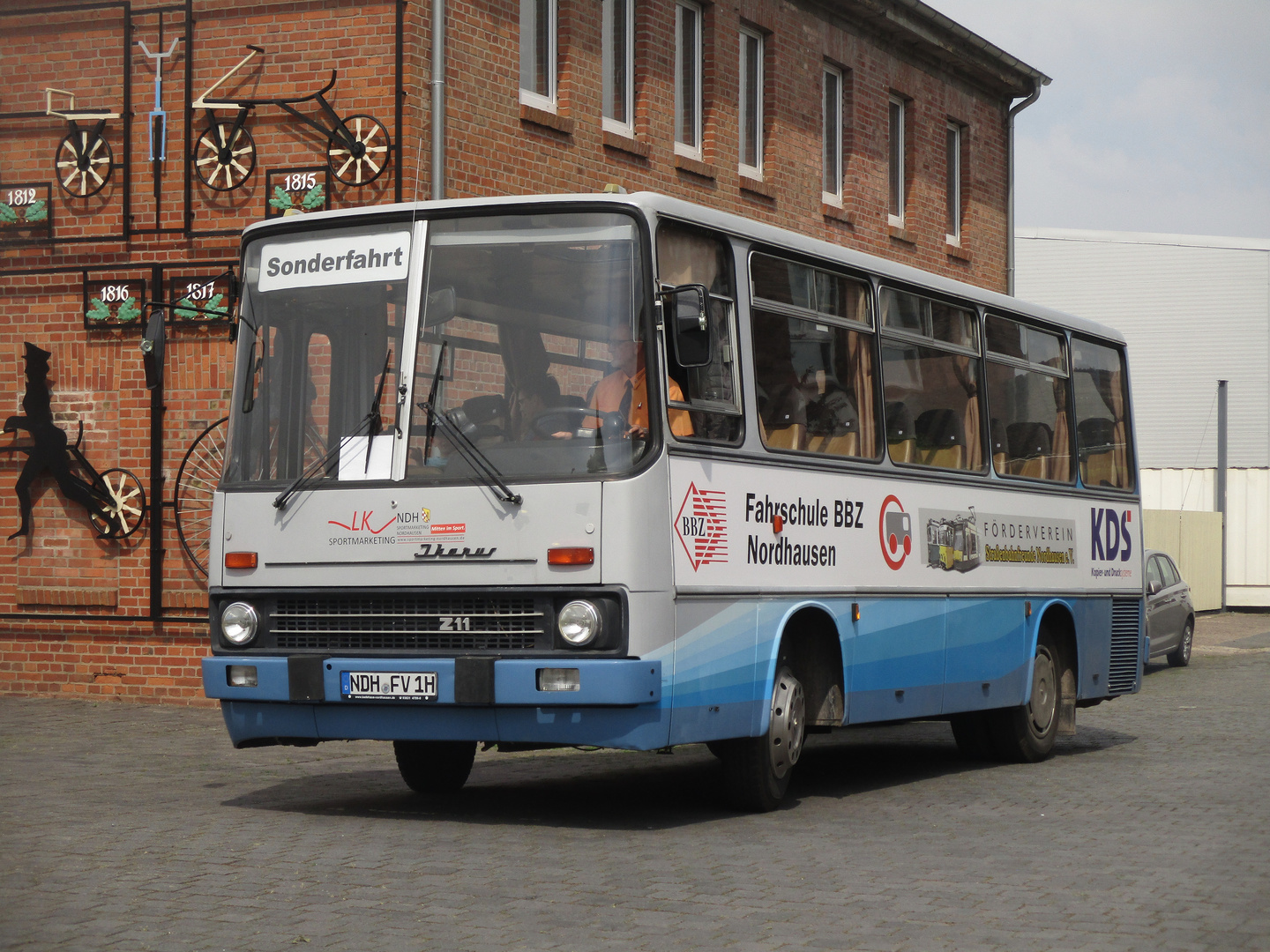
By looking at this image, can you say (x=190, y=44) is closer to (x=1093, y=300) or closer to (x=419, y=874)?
(x=419, y=874)

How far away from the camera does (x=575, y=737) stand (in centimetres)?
868

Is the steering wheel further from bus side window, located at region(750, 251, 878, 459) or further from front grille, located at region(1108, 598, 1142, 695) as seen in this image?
front grille, located at region(1108, 598, 1142, 695)

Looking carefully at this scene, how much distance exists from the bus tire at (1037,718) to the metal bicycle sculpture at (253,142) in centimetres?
681

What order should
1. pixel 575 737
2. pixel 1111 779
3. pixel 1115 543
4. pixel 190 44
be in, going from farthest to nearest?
pixel 190 44 < pixel 1115 543 < pixel 1111 779 < pixel 575 737

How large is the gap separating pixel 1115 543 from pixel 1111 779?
3434 millimetres

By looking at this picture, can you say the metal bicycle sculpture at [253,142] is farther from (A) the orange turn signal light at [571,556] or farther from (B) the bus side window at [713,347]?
(A) the orange turn signal light at [571,556]

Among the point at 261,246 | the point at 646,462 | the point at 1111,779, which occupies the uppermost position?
the point at 261,246

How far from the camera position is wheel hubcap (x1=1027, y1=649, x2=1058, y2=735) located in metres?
13.3

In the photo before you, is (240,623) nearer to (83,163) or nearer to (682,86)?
(83,163)

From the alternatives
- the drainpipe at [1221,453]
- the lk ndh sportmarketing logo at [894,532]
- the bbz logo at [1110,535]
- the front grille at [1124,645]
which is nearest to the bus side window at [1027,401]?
the bbz logo at [1110,535]

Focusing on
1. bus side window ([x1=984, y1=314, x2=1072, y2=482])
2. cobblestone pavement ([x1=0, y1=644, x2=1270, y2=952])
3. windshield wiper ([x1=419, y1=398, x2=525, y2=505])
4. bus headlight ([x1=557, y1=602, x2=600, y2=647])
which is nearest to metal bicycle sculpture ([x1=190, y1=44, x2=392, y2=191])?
cobblestone pavement ([x1=0, y1=644, x2=1270, y2=952])

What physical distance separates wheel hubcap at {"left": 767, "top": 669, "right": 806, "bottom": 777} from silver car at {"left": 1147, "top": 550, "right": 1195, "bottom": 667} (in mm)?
14380

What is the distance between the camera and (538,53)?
17.6 m

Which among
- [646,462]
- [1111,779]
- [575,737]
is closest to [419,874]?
[575,737]
